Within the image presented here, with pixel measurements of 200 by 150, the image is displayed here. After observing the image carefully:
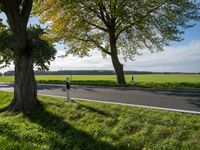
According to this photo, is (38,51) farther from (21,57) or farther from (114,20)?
(21,57)

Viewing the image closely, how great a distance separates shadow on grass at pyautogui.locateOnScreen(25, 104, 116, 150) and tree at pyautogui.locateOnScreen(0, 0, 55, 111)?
149 cm

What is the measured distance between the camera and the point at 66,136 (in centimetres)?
991

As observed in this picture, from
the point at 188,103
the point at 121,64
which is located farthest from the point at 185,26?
the point at 188,103

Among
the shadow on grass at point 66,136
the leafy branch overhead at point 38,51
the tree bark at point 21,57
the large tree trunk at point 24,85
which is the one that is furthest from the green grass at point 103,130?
the leafy branch overhead at point 38,51

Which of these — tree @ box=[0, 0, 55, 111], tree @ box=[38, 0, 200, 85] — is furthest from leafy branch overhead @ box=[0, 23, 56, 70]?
tree @ box=[0, 0, 55, 111]

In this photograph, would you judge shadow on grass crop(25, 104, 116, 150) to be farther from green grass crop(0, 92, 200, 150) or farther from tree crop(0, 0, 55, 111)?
tree crop(0, 0, 55, 111)

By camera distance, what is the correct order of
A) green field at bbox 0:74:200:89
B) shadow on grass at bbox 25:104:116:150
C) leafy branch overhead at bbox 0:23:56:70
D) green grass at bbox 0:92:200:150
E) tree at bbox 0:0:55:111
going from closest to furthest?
1. green grass at bbox 0:92:200:150
2. shadow on grass at bbox 25:104:116:150
3. tree at bbox 0:0:55:111
4. green field at bbox 0:74:200:89
5. leafy branch overhead at bbox 0:23:56:70

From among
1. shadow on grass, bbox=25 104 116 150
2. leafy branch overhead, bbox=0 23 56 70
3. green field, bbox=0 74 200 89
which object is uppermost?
leafy branch overhead, bbox=0 23 56 70

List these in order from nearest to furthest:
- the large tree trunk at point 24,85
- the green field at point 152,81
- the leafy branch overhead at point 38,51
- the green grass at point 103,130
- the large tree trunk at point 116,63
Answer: the green grass at point 103,130, the large tree trunk at point 24,85, the green field at point 152,81, the large tree trunk at point 116,63, the leafy branch overhead at point 38,51

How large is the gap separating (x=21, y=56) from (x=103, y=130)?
5659 millimetres

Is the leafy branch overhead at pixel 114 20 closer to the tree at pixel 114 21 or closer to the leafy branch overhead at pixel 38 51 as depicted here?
the tree at pixel 114 21

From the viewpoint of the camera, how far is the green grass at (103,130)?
8406mm

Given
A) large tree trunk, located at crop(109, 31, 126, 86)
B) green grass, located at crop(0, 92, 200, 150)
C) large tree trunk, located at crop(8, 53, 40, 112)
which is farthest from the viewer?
large tree trunk, located at crop(109, 31, 126, 86)

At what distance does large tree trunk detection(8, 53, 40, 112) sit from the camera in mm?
13789
